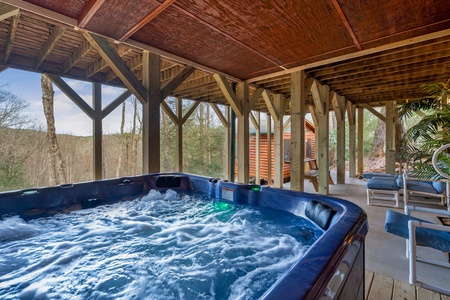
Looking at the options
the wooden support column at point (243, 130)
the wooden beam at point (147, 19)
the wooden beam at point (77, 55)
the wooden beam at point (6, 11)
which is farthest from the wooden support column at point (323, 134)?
the wooden beam at point (6, 11)

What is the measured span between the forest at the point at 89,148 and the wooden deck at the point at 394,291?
807 cm

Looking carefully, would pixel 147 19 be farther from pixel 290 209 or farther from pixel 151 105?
pixel 290 209

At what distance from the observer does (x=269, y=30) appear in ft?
6.61

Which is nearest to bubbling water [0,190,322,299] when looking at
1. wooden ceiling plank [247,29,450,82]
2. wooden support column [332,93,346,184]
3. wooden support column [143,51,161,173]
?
wooden support column [143,51,161,173]

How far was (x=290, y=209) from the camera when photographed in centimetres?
219

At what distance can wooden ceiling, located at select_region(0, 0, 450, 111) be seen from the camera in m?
1.69

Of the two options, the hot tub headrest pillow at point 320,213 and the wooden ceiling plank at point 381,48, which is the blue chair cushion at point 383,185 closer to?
the wooden ceiling plank at point 381,48

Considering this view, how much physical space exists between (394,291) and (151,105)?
9.55 ft

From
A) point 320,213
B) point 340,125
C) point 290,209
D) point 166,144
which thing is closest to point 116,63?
point 290,209

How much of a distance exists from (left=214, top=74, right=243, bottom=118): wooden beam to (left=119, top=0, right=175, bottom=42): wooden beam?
1571 mm

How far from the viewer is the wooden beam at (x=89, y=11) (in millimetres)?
1628

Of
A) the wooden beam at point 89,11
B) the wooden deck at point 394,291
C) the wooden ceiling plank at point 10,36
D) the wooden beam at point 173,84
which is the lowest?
the wooden deck at point 394,291

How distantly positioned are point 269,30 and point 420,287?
233cm

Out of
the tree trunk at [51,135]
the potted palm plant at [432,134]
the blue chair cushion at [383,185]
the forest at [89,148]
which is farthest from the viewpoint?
the tree trunk at [51,135]
